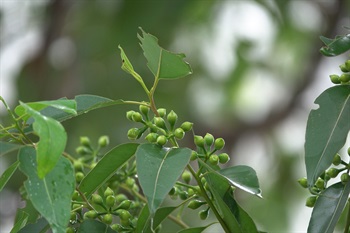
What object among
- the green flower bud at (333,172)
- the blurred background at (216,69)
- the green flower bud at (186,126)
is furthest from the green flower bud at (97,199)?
the blurred background at (216,69)

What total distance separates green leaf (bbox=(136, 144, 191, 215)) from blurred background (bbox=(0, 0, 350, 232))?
2.11 metres

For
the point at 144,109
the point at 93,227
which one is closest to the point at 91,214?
the point at 93,227

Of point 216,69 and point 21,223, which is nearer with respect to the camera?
point 21,223

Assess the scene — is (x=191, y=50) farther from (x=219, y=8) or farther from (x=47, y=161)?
(x=47, y=161)

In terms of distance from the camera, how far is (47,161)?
65cm

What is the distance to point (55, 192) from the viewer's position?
2.21ft

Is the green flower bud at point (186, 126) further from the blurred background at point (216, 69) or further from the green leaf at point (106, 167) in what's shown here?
the blurred background at point (216, 69)

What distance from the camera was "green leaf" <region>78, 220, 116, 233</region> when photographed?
774 millimetres

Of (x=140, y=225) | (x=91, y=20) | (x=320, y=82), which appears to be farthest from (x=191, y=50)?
(x=140, y=225)

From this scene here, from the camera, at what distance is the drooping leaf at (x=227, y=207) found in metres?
0.77

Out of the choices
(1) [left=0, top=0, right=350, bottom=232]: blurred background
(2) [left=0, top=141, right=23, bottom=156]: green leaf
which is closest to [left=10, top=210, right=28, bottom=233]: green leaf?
(2) [left=0, top=141, right=23, bottom=156]: green leaf

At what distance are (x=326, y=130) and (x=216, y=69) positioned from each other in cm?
272

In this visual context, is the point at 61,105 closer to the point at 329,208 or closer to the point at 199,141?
the point at 199,141

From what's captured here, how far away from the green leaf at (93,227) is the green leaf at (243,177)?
4.7 inches
